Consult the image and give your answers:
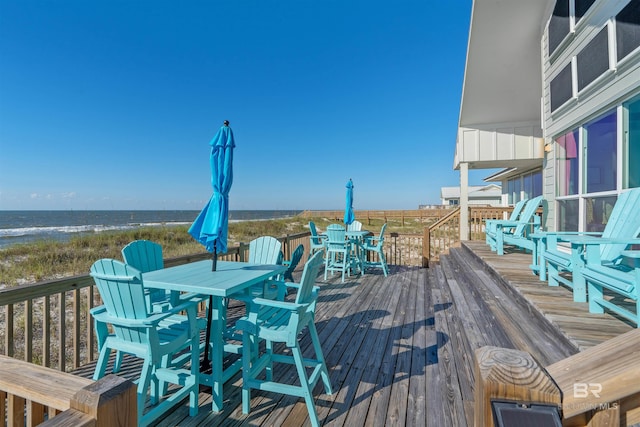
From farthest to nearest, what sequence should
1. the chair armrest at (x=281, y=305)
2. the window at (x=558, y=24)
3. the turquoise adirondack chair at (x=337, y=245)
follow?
the turquoise adirondack chair at (x=337, y=245) → the window at (x=558, y=24) → the chair armrest at (x=281, y=305)

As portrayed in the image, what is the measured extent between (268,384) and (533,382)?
181 centimetres

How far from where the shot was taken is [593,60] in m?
3.64

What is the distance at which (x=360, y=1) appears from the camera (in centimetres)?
767

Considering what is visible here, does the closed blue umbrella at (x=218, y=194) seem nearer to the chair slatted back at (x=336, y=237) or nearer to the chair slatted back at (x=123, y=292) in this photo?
the chair slatted back at (x=123, y=292)

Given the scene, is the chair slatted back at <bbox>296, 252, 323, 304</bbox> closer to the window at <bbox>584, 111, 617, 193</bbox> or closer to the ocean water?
the window at <bbox>584, 111, 617, 193</bbox>

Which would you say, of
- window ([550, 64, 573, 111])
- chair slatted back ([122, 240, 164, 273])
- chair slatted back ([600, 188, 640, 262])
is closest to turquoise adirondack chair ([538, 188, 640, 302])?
chair slatted back ([600, 188, 640, 262])

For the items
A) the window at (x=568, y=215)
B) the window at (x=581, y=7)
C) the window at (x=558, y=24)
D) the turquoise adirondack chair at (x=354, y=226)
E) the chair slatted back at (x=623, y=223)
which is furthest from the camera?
the turquoise adirondack chair at (x=354, y=226)

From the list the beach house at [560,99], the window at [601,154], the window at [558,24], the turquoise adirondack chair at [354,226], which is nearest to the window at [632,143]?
the beach house at [560,99]

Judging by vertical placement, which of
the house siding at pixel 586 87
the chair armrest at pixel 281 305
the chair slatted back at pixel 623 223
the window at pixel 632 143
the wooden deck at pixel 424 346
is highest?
the house siding at pixel 586 87

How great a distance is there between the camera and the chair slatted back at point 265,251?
349 cm

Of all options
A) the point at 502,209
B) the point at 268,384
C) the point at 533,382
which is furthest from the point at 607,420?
the point at 502,209

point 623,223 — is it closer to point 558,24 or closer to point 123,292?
point 558,24

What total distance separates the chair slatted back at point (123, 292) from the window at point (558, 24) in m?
6.62

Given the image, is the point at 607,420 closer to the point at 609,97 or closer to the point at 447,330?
the point at 447,330
